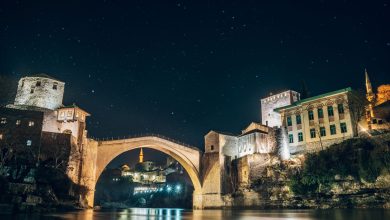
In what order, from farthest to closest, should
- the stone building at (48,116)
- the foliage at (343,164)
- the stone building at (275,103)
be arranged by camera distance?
the stone building at (275,103) → the stone building at (48,116) → the foliage at (343,164)

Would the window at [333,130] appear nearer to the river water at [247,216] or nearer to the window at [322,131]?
the window at [322,131]

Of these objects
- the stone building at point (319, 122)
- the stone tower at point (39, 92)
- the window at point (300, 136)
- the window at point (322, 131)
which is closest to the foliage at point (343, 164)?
the stone building at point (319, 122)

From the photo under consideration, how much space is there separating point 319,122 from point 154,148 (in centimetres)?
2709

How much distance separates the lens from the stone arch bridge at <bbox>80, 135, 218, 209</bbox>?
147 ft

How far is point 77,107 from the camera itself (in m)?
49.8

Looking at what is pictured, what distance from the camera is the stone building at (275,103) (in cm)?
6303

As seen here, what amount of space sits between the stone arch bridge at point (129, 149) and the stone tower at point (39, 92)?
14054 millimetres

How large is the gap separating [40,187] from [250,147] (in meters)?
32.7

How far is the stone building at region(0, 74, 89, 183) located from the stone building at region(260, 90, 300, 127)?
35575mm

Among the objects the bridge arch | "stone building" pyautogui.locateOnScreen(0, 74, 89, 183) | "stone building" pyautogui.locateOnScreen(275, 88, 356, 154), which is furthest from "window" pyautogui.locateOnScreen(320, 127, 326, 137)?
"stone building" pyautogui.locateOnScreen(0, 74, 89, 183)

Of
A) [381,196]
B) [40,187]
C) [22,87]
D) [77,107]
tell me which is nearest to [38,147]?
[40,187]

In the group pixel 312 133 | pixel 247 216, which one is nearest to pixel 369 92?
pixel 312 133

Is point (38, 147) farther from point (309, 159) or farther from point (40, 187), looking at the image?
point (309, 159)

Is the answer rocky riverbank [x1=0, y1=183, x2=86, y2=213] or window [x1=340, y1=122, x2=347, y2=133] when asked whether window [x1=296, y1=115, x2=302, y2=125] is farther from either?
rocky riverbank [x1=0, y1=183, x2=86, y2=213]
